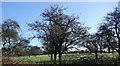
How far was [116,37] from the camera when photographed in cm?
3534

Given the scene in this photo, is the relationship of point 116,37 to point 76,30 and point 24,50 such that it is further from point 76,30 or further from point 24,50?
point 24,50

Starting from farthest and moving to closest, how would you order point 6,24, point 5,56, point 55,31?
point 6,24 < point 55,31 < point 5,56

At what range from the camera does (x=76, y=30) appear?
113ft

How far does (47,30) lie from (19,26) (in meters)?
4.96

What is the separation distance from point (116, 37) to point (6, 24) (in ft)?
48.2

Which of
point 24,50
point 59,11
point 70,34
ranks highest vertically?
point 59,11

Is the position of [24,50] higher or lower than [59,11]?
lower

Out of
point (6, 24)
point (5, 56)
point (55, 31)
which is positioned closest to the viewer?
point (5, 56)

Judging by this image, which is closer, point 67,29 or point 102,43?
point 67,29

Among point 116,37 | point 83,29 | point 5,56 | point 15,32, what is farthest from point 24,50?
point 5,56

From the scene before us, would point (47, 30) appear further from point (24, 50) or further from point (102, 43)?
point (102, 43)

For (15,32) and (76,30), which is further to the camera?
(15,32)

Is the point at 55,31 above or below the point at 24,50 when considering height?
above

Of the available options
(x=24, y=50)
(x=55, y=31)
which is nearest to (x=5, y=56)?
(x=55, y=31)
